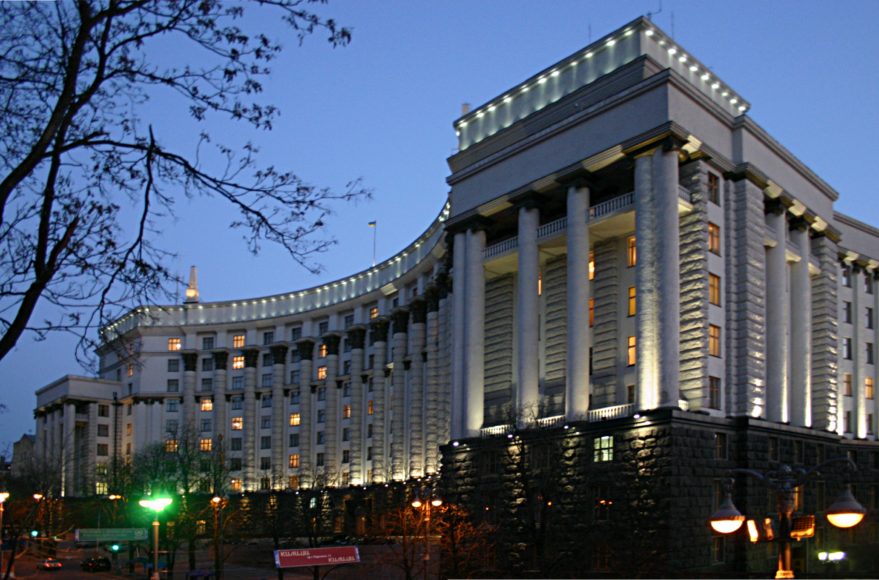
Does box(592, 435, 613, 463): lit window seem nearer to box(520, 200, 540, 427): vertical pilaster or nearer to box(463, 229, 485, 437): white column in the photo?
box(520, 200, 540, 427): vertical pilaster

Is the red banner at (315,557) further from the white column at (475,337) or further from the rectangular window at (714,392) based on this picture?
the white column at (475,337)

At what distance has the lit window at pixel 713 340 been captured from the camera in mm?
53581

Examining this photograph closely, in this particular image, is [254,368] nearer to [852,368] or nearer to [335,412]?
[335,412]

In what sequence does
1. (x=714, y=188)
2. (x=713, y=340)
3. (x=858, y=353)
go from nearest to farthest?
1. (x=713, y=340)
2. (x=714, y=188)
3. (x=858, y=353)

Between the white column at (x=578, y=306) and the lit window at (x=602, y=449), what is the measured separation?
2089mm

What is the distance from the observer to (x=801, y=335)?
205ft

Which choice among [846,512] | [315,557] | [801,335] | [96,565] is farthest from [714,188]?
[96,565]

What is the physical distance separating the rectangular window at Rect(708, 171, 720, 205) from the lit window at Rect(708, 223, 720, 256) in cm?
141

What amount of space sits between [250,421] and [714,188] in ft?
237

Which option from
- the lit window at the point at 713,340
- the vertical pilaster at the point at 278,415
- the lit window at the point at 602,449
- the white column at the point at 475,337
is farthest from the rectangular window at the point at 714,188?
the vertical pilaster at the point at 278,415

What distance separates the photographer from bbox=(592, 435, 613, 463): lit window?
52.5 meters

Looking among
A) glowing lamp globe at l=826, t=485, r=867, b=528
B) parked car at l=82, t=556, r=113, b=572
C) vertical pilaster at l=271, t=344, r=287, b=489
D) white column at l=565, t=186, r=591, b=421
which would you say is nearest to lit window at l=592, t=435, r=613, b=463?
white column at l=565, t=186, r=591, b=421

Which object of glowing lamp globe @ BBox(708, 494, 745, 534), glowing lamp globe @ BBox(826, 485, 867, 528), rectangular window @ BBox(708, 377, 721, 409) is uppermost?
rectangular window @ BBox(708, 377, 721, 409)

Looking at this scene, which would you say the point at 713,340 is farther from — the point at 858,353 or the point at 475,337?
the point at 858,353
